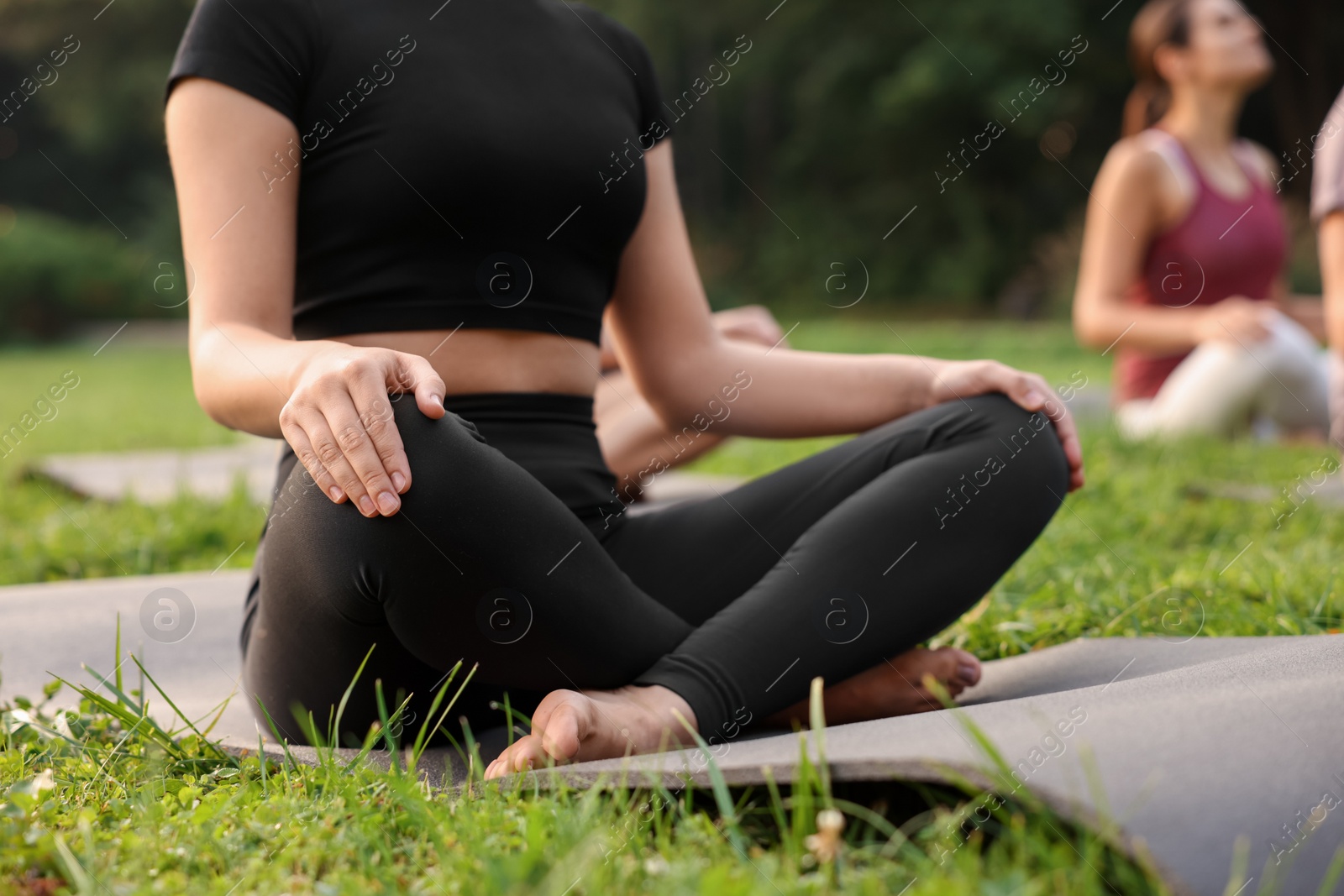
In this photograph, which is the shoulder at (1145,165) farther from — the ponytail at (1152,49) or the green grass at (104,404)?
the green grass at (104,404)

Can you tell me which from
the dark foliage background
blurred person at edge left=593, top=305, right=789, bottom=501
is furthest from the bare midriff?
the dark foliage background

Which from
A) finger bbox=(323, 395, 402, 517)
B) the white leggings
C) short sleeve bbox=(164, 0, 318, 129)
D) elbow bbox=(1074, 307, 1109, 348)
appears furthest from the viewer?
elbow bbox=(1074, 307, 1109, 348)

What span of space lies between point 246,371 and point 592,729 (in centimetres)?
51

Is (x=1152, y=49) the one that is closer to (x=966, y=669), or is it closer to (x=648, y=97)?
(x=648, y=97)

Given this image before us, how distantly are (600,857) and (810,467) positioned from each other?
2.55 feet

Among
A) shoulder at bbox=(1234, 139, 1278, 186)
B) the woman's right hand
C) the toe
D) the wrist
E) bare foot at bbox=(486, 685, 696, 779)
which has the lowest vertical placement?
the woman's right hand

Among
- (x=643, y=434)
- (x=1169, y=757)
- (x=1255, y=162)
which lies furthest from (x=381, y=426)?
(x=1255, y=162)

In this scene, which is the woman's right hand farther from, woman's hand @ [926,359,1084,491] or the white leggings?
woman's hand @ [926,359,1084,491]

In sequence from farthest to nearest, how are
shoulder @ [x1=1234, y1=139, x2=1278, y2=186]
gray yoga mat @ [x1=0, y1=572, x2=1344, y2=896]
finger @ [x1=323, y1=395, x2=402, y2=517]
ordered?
shoulder @ [x1=1234, y1=139, x2=1278, y2=186] < finger @ [x1=323, y1=395, x2=402, y2=517] < gray yoga mat @ [x1=0, y1=572, x2=1344, y2=896]

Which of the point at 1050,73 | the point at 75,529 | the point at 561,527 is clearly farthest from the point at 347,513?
the point at 1050,73

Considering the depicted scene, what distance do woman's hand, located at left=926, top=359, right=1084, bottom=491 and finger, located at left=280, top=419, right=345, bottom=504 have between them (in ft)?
2.73

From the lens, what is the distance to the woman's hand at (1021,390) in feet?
4.90

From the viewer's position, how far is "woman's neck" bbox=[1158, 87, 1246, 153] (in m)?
3.90

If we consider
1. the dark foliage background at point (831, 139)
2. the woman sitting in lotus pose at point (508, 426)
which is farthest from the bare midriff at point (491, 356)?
the dark foliage background at point (831, 139)
